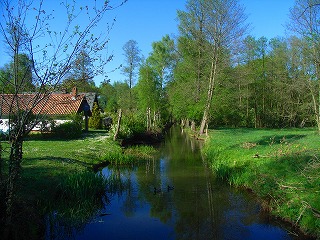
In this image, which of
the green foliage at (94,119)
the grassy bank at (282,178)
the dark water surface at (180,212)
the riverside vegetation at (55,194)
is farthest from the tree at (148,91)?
the dark water surface at (180,212)

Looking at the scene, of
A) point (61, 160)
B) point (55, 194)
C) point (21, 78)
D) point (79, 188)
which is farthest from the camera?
point (61, 160)

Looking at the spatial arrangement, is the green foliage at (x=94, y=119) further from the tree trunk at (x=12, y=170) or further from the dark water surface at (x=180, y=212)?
the tree trunk at (x=12, y=170)

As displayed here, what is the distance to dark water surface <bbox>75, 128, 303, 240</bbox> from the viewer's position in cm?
808

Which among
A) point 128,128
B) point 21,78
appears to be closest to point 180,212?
point 21,78

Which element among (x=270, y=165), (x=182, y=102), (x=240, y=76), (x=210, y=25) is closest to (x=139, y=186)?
(x=270, y=165)

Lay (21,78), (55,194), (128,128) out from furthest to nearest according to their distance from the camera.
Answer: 1. (128,128)
2. (55,194)
3. (21,78)

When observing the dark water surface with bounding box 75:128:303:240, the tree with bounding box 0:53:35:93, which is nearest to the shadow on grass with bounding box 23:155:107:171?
the dark water surface with bounding box 75:128:303:240

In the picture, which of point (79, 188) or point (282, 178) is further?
point (79, 188)

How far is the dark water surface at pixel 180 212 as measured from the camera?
8.08 meters

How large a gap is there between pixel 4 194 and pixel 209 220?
550cm

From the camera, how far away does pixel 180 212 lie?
9.53 meters

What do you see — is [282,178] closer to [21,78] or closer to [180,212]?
[180,212]

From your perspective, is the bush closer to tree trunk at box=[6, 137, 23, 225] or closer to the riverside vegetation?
the riverside vegetation

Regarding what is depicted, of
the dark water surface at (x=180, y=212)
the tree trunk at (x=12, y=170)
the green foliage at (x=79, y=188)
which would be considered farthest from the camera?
the green foliage at (x=79, y=188)
